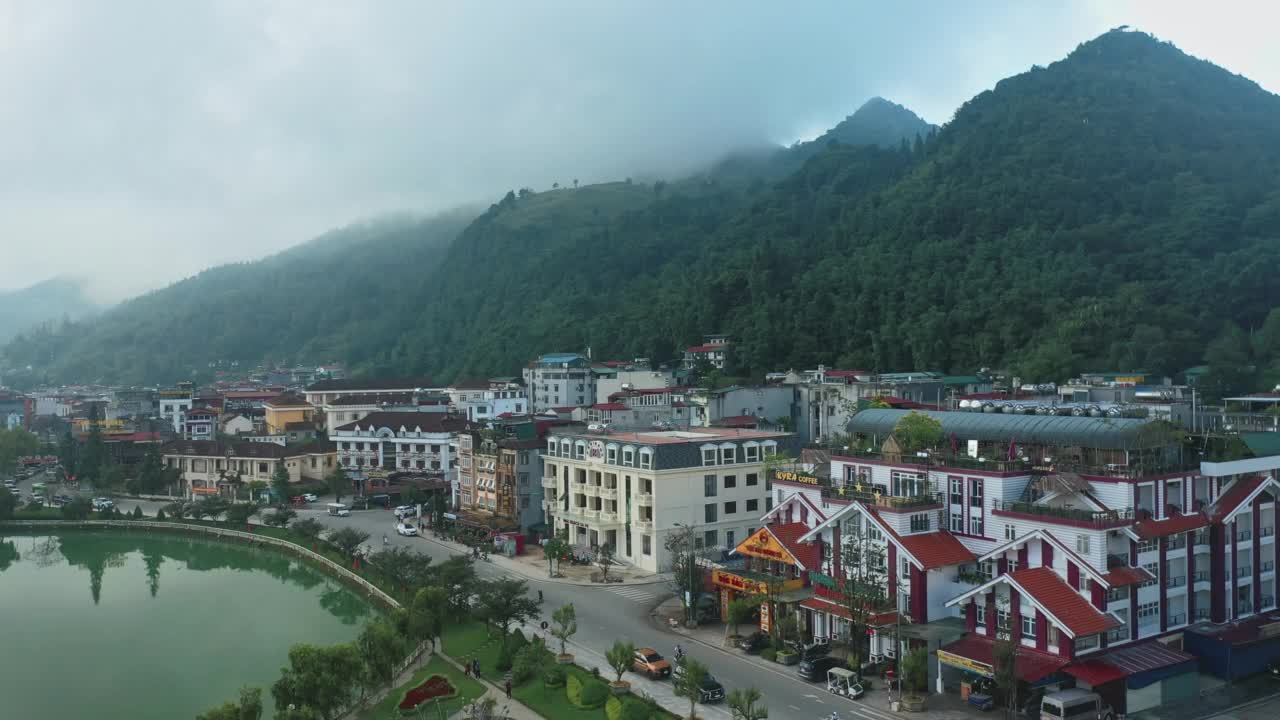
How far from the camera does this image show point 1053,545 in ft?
71.8

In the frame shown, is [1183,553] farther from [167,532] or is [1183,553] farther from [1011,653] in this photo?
[167,532]

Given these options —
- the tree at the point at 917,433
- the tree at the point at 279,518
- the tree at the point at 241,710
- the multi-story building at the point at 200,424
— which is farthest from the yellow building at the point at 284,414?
the tree at the point at 917,433

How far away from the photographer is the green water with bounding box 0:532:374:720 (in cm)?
2703

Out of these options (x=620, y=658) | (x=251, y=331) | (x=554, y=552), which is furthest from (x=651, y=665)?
(x=251, y=331)

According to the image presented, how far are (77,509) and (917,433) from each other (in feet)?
158

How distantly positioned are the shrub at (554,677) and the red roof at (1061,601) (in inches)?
418

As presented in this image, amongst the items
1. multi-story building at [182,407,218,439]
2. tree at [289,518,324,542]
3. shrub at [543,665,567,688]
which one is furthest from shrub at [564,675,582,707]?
multi-story building at [182,407,218,439]

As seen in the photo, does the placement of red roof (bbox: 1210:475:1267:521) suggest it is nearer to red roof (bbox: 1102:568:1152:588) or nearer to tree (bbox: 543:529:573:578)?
red roof (bbox: 1102:568:1152:588)

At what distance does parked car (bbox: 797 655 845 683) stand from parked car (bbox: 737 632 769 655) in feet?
7.35

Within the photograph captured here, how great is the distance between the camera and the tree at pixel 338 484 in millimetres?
58000

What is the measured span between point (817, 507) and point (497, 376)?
69319mm

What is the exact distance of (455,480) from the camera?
51.8 meters

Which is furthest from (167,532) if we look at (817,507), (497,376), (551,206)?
(551,206)

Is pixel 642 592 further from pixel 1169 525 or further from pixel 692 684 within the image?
pixel 1169 525
